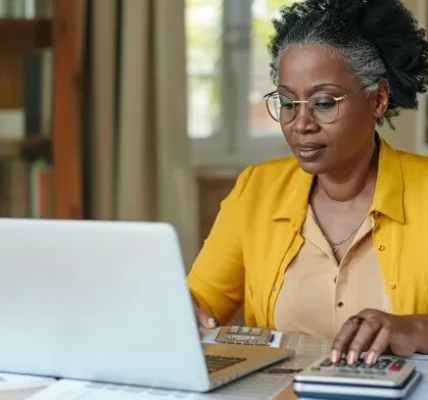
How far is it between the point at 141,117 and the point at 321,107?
1516 mm

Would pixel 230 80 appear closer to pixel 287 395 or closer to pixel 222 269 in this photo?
pixel 222 269

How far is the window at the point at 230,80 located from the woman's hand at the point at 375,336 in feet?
7.14

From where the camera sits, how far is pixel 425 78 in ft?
6.00

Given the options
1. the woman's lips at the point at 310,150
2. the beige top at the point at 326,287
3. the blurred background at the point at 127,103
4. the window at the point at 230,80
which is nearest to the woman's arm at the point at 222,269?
the beige top at the point at 326,287

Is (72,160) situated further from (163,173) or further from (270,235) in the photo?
(270,235)

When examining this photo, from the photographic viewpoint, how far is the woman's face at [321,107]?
164 centimetres

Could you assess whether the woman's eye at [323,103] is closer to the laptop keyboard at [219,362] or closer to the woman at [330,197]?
the woman at [330,197]

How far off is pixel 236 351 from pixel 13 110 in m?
1.80

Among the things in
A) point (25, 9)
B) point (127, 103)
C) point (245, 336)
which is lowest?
point (245, 336)

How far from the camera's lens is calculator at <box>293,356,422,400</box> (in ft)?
3.53

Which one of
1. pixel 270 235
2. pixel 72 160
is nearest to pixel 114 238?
pixel 270 235

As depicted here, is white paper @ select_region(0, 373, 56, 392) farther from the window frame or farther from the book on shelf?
the window frame

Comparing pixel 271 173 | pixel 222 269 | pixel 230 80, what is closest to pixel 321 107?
pixel 271 173

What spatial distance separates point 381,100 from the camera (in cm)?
175
